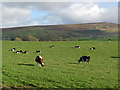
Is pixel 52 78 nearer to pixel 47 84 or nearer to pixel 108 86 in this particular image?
pixel 47 84

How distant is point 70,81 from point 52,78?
1869 millimetres

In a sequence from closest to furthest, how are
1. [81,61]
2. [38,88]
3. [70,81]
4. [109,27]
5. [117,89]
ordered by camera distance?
1. [38,88]
2. [117,89]
3. [70,81]
4. [81,61]
5. [109,27]

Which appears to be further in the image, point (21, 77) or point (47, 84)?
point (21, 77)

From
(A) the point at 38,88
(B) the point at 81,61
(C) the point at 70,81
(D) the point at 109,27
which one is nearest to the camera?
(A) the point at 38,88

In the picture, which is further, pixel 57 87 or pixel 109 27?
pixel 109 27

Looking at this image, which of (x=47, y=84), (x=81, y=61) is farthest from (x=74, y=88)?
(x=81, y=61)

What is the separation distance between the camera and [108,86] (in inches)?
527

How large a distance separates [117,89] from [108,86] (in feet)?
2.70

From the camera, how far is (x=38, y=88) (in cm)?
1205

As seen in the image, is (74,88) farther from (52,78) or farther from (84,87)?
(52,78)

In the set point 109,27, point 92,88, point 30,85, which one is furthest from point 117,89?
point 109,27

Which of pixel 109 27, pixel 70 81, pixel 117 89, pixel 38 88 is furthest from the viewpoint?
pixel 109 27

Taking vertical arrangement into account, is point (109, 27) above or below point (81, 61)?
above

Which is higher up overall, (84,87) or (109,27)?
(109,27)
